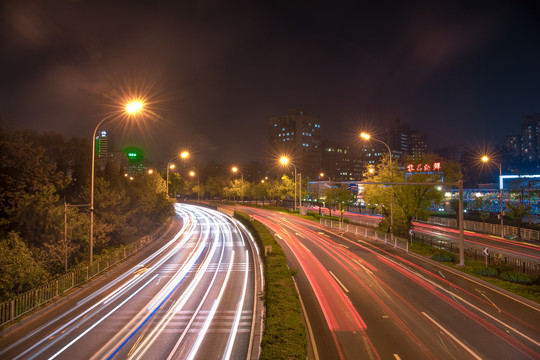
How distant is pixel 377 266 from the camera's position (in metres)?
21.0

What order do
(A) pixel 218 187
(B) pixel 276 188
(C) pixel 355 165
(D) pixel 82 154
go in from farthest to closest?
(C) pixel 355 165
(A) pixel 218 187
(B) pixel 276 188
(D) pixel 82 154

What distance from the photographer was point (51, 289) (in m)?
14.8

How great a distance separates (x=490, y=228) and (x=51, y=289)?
42452mm

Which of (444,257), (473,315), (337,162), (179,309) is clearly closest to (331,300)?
(473,315)

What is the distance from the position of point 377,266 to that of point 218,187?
76996 millimetres

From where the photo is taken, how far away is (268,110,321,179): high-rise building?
165 m

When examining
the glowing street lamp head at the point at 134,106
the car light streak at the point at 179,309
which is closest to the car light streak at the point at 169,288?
the car light streak at the point at 179,309

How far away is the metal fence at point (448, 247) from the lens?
1892cm

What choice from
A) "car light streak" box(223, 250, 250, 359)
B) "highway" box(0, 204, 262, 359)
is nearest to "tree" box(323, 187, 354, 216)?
"highway" box(0, 204, 262, 359)

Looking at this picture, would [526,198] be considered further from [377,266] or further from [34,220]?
[34,220]

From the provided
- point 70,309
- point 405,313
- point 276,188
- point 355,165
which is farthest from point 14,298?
point 355,165

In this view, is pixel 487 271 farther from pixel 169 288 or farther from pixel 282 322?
pixel 169 288

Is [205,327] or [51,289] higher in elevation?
[51,289]

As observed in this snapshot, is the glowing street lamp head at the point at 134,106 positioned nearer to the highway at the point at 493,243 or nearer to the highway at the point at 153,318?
the highway at the point at 153,318
